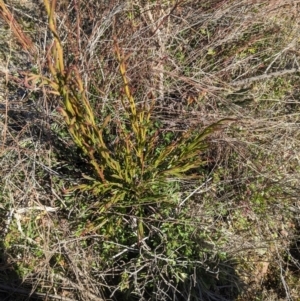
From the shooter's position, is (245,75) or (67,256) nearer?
(67,256)

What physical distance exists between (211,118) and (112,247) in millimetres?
919

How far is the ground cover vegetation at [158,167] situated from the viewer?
2.09m

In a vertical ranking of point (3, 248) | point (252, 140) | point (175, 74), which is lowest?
point (3, 248)

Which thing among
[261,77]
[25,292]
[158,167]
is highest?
[261,77]

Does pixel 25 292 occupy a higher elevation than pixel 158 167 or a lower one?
lower

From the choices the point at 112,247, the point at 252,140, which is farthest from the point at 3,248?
the point at 252,140

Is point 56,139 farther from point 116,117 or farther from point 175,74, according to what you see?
point 175,74

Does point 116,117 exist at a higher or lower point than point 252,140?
higher

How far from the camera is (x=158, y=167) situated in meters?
2.20

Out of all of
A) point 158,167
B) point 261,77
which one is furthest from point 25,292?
point 261,77

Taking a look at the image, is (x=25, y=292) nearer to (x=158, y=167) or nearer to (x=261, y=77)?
(x=158, y=167)

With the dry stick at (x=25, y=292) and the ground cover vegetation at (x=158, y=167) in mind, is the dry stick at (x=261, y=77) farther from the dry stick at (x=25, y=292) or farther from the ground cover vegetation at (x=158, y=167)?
the dry stick at (x=25, y=292)

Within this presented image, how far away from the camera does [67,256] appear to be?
2.13 metres

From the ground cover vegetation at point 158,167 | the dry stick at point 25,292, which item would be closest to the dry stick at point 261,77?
the ground cover vegetation at point 158,167
